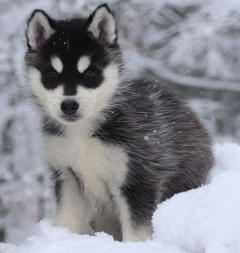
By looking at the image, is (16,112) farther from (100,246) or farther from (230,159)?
(100,246)

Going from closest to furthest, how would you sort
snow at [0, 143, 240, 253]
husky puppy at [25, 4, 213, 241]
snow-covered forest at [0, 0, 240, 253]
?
snow at [0, 143, 240, 253], husky puppy at [25, 4, 213, 241], snow-covered forest at [0, 0, 240, 253]

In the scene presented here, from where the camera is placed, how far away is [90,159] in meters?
4.21

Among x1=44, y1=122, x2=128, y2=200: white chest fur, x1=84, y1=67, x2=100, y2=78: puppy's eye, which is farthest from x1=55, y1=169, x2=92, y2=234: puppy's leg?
x1=84, y1=67, x2=100, y2=78: puppy's eye

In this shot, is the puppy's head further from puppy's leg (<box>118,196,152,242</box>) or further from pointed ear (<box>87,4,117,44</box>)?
puppy's leg (<box>118,196,152,242</box>)

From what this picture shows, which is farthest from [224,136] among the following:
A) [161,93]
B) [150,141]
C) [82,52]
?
[82,52]

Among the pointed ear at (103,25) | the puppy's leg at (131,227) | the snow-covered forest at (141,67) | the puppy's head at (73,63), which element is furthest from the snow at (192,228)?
the snow-covered forest at (141,67)

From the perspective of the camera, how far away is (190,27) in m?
6.48

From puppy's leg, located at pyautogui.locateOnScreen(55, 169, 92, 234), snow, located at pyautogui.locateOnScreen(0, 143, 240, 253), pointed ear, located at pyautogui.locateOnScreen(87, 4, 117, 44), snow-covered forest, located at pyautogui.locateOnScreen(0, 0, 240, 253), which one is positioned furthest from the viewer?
snow-covered forest, located at pyautogui.locateOnScreen(0, 0, 240, 253)

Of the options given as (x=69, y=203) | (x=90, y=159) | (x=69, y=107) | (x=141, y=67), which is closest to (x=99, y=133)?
(x=90, y=159)

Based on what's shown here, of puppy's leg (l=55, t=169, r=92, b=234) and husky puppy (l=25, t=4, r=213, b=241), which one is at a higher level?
husky puppy (l=25, t=4, r=213, b=241)

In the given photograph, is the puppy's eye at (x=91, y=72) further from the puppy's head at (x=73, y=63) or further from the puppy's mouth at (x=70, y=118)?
the puppy's mouth at (x=70, y=118)

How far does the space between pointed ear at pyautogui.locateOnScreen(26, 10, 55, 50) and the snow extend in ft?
5.80

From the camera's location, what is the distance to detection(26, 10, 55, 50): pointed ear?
4.36 meters

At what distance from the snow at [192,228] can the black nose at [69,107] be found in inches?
43.4
